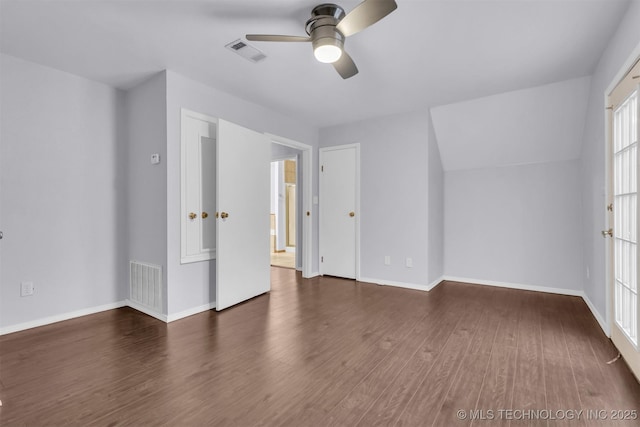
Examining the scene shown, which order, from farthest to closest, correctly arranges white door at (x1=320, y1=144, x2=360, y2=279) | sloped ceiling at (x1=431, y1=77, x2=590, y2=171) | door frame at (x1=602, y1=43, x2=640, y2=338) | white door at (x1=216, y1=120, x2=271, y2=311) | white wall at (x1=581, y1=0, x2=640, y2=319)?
white door at (x1=320, y1=144, x2=360, y2=279) → sloped ceiling at (x1=431, y1=77, x2=590, y2=171) → white door at (x1=216, y1=120, x2=271, y2=311) → door frame at (x1=602, y1=43, x2=640, y2=338) → white wall at (x1=581, y1=0, x2=640, y2=319)

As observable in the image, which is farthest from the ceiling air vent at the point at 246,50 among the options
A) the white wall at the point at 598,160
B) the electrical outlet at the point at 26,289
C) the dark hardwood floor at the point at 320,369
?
the electrical outlet at the point at 26,289

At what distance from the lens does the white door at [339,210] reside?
14.8ft

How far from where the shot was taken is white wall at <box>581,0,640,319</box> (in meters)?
2.10

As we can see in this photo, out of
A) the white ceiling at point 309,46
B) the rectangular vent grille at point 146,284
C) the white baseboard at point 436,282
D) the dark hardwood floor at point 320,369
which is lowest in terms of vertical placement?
the dark hardwood floor at point 320,369

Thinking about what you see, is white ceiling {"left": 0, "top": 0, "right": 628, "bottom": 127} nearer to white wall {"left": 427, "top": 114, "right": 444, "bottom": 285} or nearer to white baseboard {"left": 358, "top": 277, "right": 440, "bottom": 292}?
white wall {"left": 427, "top": 114, "right": 444, "bottom": 285}

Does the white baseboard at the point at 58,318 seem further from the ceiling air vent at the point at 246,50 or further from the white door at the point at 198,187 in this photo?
the ceiling air vent at the point at 246,50

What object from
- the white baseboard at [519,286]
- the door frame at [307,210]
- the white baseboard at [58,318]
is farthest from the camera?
the door frame at [307,210]

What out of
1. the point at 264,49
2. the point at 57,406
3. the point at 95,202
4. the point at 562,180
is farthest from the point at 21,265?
the point at 562,180

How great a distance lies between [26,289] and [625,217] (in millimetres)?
4718

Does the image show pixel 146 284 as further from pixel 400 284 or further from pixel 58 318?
pixel 400 284

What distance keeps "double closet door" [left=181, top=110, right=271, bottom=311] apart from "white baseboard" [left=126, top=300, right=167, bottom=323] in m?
0.51

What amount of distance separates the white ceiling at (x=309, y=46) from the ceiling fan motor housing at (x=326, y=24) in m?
0.06

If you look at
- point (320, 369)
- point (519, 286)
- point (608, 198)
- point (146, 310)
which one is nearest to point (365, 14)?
point (320, 369)

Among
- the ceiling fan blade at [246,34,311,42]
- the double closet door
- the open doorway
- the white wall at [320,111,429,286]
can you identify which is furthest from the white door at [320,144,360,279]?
the open doorway
